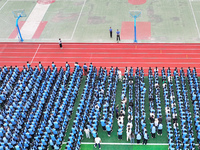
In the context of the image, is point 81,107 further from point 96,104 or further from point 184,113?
point 184,113

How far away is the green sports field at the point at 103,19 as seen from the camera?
2983 cm

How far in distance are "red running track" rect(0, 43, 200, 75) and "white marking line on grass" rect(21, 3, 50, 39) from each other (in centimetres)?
211

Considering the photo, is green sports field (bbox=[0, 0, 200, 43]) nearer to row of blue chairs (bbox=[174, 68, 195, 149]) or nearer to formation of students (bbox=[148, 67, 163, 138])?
row of blue chairs (bbox=[174, 68, 195, 149])

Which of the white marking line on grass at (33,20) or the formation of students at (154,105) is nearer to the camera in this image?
the formation of students at (154,105)

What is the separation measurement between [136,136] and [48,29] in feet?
56.2

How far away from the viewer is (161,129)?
19.2 meters

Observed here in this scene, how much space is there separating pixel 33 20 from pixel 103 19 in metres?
7.67

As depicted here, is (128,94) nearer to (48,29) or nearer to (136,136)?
(136,136)

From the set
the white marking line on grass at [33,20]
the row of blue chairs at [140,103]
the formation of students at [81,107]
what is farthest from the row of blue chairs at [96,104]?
the white marking line on grass at [33,20]

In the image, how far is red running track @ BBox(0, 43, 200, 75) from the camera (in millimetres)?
26422

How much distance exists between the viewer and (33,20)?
1316 inches

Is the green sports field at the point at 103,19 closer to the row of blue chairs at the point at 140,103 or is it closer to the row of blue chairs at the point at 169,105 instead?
the row of blue chairs at the point at 169,105

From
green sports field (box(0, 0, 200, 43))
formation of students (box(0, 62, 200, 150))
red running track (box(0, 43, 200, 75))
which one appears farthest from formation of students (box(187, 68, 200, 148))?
green sports field (box(0, 0, 200, 43))

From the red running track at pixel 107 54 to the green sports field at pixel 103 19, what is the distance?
0.99m
